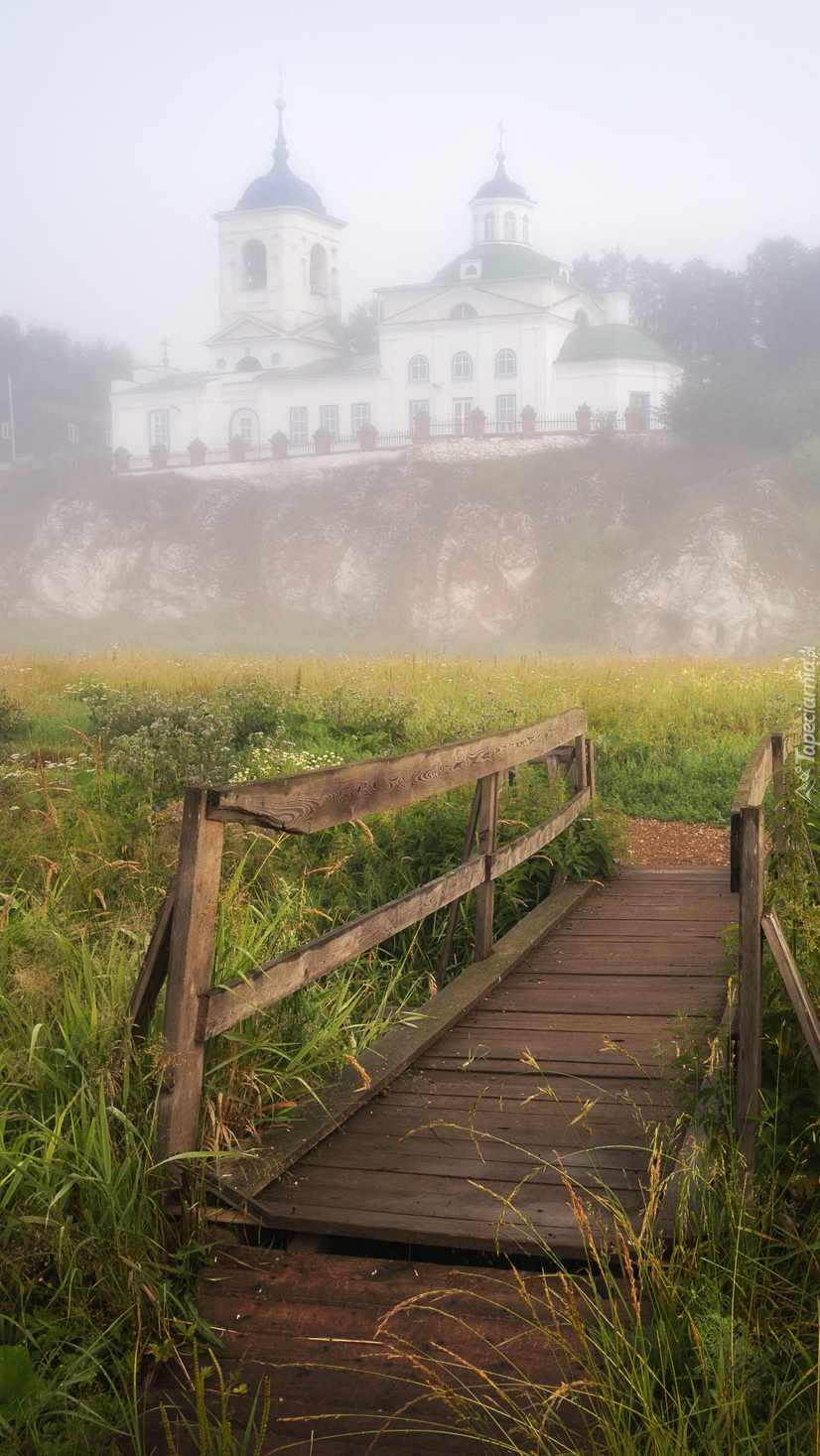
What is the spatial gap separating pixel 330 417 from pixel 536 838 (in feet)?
200

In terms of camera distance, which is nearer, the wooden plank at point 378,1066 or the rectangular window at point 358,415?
the wooden plank at point 378,1066

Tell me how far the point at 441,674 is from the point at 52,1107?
16.6 metres

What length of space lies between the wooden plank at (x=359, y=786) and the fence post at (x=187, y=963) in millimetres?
61

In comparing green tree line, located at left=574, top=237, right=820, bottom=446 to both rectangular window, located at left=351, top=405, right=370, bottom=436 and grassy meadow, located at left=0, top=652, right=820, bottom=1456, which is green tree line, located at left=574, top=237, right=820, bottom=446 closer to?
rectangular window, located at left=351, top=405, right=370, bottom=436

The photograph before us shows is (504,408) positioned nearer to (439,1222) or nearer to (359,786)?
(359,786)

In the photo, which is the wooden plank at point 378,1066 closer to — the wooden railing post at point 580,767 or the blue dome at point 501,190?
the wooden railing post at point 580,767

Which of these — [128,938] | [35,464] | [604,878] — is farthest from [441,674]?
[35,464]

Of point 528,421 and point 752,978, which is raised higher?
point 528,421

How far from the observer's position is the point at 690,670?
18.8 meters

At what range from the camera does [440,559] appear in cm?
5247

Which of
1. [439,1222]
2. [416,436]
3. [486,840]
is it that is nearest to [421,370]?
[416,436]

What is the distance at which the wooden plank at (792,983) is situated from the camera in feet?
10.3

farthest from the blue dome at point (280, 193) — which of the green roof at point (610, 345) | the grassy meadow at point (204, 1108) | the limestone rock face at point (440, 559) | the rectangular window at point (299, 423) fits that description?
the grassy meadow at point (204, 1108)

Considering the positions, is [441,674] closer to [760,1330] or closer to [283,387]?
[760,1330]
